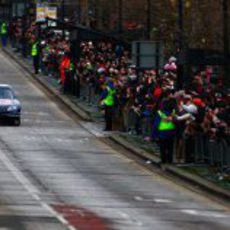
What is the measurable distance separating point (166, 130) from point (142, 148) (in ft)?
15.7

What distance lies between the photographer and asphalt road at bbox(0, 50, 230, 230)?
21.6 metres

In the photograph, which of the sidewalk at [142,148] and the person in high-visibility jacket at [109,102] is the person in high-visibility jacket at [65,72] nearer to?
the sidewalk at [142,148]

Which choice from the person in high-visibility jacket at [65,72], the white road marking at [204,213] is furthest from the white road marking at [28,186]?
the person in high-visibility jacket at [65,72]

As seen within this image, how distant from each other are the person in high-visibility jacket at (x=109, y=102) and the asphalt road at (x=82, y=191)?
0.71m

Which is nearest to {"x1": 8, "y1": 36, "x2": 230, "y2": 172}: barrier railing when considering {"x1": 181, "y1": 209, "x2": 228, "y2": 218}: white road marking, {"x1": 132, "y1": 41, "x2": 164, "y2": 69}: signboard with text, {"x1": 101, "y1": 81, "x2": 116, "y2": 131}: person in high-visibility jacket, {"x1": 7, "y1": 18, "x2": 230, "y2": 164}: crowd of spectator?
{"x1": 7, "y1": 18, "x2": 230, "y2": 164}: crowd of spectator

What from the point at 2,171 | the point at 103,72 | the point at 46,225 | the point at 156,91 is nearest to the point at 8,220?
the point at 46,225

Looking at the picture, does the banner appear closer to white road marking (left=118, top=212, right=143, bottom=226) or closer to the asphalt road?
the asphalt road

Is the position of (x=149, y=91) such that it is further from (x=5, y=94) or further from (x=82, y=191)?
(x=82, y=191)

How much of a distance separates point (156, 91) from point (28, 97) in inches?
764

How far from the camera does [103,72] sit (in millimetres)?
50562

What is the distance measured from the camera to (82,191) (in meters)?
26.8

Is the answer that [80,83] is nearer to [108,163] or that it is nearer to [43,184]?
[108,163]

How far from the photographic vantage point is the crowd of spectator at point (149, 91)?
3073cm

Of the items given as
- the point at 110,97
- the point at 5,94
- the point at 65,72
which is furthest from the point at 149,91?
the point at 65,72
